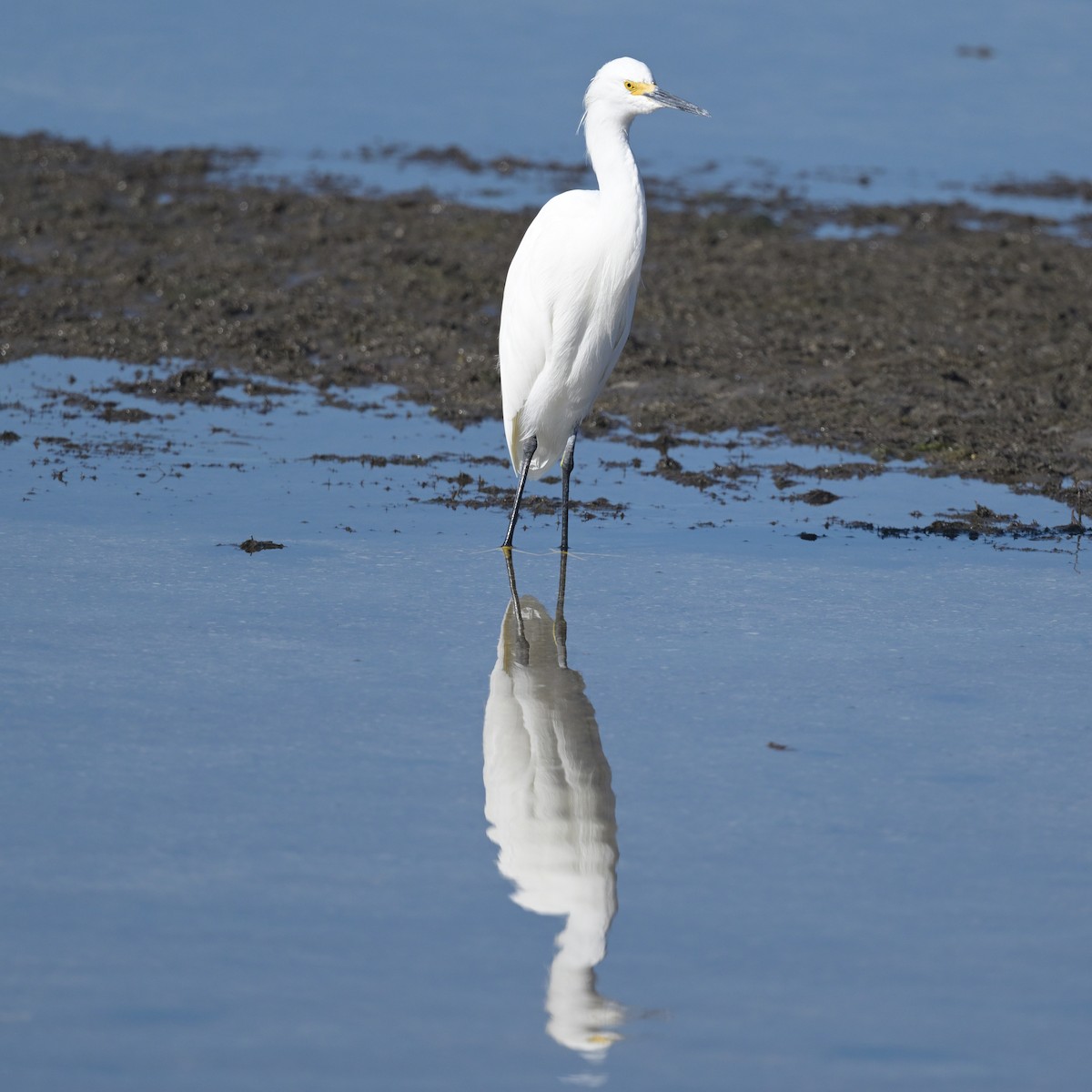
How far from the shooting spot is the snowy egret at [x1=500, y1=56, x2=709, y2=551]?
631 centimetres

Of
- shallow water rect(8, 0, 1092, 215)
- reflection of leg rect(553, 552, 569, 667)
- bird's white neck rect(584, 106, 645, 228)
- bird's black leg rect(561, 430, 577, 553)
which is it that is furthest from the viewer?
shallow water rect(8, 0, 1092, 215)

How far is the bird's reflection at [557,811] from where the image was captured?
336cm

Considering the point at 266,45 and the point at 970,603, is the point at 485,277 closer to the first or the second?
the point at 970,603

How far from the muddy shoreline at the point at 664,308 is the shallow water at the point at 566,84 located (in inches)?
76.0

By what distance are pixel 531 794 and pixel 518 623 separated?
146 cm

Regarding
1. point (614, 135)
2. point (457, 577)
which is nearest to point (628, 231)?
point (614, 135)

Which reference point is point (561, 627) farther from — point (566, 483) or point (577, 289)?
point (577, 289)

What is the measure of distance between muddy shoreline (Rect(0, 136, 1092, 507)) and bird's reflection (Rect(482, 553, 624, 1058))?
3050 millimetres

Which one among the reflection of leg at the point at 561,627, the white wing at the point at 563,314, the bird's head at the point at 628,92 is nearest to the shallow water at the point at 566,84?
the white wing at the point at 563,314

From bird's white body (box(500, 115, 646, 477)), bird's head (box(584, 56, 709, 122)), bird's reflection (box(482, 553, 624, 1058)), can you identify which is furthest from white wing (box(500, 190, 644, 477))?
bird's reflection (box(482, 553, 624, 1058))

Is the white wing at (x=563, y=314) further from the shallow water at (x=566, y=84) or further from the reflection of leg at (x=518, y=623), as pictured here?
the shallow water at (x=566, y=84)

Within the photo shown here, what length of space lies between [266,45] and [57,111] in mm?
4433

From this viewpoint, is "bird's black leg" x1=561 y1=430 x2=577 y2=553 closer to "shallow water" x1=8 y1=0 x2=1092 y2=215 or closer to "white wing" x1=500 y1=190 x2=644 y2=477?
"white wing" x1=500 y1=190 x2=644 y2=477

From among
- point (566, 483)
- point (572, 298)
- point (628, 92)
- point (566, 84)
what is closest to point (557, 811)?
point (566, 483)
